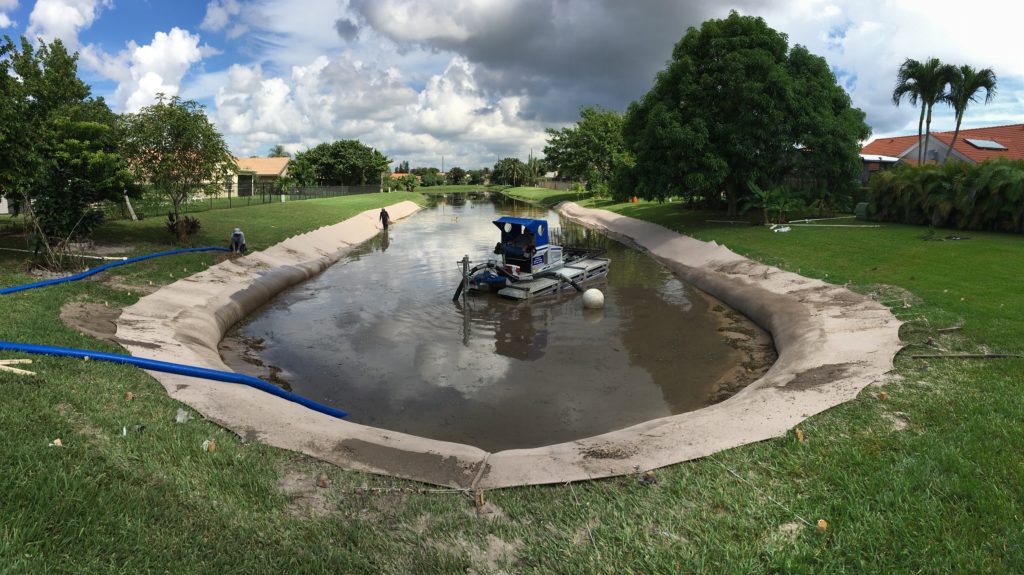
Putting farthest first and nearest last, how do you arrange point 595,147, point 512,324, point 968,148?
point 595,147 < point 968,148 < point 512,324

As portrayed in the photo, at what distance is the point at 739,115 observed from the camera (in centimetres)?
2972

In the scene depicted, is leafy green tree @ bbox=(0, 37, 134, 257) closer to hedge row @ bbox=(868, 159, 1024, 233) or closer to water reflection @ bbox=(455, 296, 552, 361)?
water reflection @ bbox=(455, 296, 552, 361)

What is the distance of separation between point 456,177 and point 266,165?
98402mm

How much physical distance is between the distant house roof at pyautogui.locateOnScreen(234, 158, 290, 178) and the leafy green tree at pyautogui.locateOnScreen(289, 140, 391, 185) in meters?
3.13

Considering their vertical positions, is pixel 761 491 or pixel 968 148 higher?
pixel 968 148

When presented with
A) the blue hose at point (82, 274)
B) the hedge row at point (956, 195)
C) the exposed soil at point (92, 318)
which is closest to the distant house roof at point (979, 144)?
the hedge row at point (956, 195)

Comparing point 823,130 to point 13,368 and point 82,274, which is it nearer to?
point 82,274

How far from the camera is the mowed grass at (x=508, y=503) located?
14.9 ft

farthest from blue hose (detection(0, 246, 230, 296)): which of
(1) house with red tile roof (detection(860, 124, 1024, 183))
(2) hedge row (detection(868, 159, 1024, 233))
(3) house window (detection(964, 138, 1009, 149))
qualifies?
(3) house window (detection(964, 138, 1009, 149))

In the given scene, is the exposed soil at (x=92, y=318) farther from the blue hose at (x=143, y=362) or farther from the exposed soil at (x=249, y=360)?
the exposed soil at (x=249, y=360)

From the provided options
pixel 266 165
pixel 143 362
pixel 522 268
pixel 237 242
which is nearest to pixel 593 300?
pixel 522 268

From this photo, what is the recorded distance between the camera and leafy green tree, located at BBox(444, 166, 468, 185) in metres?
178

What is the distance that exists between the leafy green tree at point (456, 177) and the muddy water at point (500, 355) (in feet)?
520

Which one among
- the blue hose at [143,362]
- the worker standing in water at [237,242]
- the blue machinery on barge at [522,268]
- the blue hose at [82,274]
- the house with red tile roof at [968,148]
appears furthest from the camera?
the house with red tile roof at [968,148]
